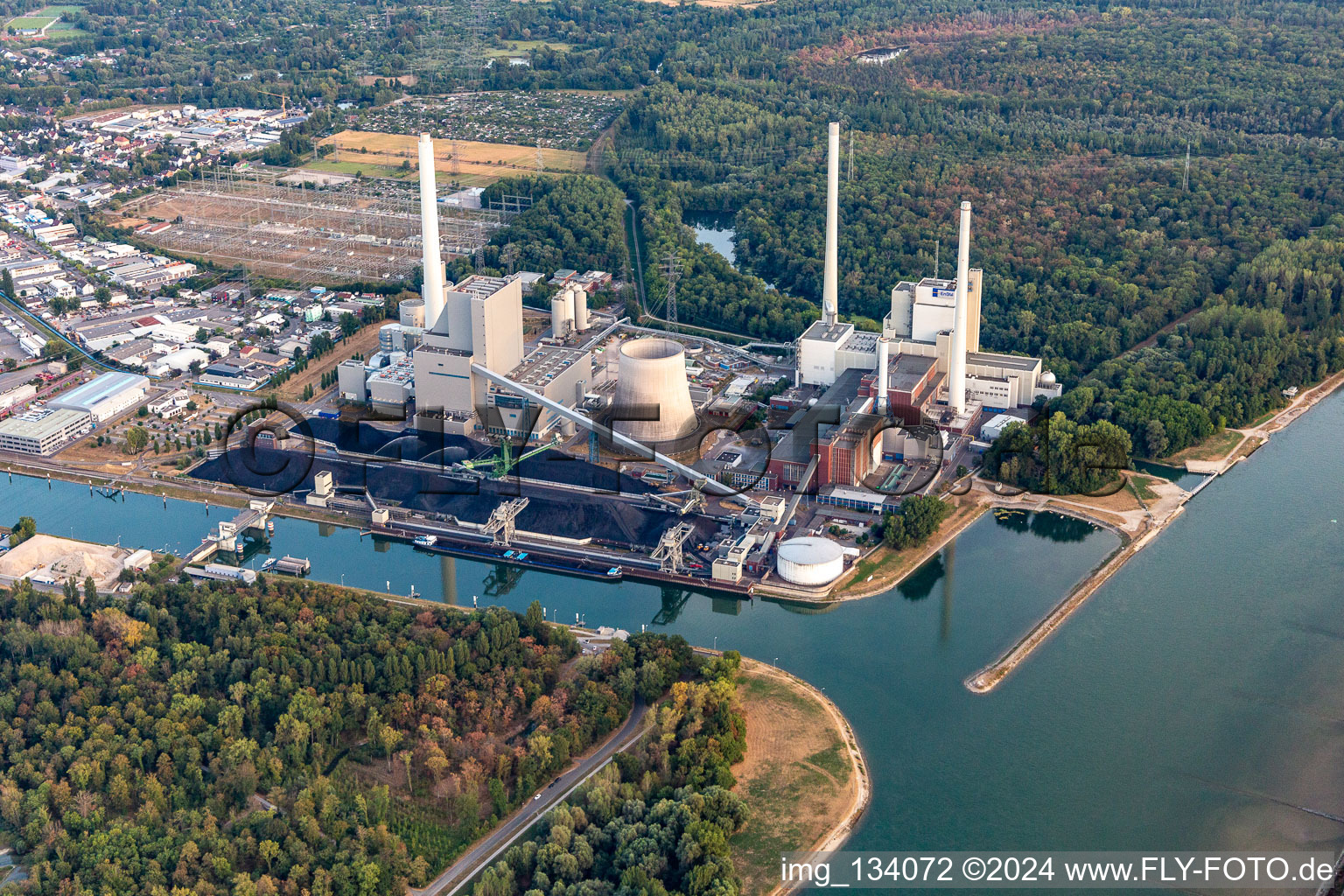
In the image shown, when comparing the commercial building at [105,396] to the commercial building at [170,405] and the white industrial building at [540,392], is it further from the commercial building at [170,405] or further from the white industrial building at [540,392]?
the white industrial building at [540,392]

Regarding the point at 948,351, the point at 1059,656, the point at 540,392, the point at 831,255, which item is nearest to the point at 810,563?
the point at 1059,656

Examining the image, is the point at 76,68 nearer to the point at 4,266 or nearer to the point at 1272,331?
the point at 4,266

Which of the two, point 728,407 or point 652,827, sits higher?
point 728,407

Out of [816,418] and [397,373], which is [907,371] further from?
[397,373]

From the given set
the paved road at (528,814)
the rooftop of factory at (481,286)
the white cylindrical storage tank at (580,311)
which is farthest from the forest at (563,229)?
the paved road at (528,814)

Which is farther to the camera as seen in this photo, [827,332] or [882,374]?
[827,332]

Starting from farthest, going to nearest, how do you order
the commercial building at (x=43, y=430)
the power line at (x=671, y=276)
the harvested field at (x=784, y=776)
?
the power line at (x=671, y=276) → the commercial building at (x=43, y=430) → the harvested field at (x=784, y=776)

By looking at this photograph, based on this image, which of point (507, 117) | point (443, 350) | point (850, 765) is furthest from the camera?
→ point (507, 117)
